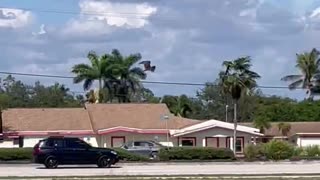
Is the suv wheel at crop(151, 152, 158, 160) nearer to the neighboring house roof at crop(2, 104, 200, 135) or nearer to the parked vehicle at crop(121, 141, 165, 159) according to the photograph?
the parked vehicle at crop(121, 141, 165, 159)

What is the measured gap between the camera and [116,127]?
7025 cm

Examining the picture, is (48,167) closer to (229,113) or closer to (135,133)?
(135,133)

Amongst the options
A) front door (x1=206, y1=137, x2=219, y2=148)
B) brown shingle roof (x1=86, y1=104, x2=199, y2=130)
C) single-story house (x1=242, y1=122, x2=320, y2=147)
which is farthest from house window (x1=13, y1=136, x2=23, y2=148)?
single-story house (x1=242, y1=122, x2=320, y2=147)

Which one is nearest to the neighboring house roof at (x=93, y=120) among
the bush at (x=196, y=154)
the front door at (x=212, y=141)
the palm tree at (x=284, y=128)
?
the front door at (x=212, y=141)

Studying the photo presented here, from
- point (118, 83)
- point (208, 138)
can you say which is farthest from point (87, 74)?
point (208, 138)

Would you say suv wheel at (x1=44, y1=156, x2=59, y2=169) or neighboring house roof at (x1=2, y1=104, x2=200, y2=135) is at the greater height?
neighboring house roof at (x1=2, y1=104, x2=200, y2=135)

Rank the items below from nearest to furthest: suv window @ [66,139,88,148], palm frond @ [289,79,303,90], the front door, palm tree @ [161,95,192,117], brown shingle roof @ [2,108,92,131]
Result: suv window @ [66,139,88,148] → brown shingle roof @ [2,108,92,131] → the front door → palm tree @ [161,95,192,117] → palm frond @ [289,79,303,90]

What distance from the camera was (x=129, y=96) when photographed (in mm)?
91750

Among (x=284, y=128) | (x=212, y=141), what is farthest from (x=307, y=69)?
(x=212, y=141)

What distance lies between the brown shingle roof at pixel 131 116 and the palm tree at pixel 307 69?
33.1m

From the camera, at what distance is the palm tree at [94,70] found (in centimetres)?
8612

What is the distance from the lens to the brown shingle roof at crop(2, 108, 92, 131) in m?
70.9

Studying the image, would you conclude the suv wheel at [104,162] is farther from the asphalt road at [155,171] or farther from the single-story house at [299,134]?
the single-story house at [299,134]

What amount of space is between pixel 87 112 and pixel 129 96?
1809 centimetres
